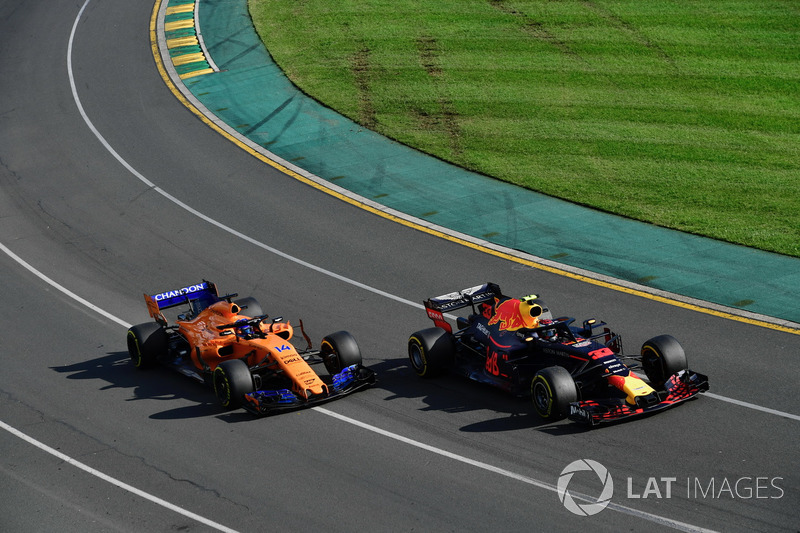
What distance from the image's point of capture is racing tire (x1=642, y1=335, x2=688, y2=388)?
47.5ft

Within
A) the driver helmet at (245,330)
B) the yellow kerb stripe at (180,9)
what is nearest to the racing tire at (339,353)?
the driver helmet at (245,330)

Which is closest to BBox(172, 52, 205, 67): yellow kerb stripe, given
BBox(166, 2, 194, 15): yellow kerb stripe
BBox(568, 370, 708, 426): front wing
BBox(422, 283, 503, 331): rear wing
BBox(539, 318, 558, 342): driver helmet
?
BBox(166, 2, 194, 15): yellow kerb stripe

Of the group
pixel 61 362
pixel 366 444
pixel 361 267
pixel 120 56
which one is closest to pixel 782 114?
pixel 361 267

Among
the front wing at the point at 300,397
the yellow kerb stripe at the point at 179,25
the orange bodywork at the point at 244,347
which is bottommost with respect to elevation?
the front wing at the point at 300,397

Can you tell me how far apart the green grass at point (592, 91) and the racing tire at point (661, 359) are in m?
6.80

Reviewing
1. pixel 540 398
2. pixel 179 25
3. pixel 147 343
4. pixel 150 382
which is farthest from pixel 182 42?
pixel 540 398

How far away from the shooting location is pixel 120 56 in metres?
35.3

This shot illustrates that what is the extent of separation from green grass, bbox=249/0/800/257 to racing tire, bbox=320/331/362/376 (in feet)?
30.2

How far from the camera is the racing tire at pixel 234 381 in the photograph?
14.8 meters

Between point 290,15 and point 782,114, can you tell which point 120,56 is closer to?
point 290,15

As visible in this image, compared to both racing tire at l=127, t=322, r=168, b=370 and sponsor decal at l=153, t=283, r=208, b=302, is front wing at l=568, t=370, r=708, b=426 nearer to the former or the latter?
racing tire at l=127, t=322, r=168, b=370

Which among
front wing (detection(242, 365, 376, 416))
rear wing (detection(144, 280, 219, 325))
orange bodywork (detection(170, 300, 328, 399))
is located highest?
rear wing (detection(144, 280, 219, 325))

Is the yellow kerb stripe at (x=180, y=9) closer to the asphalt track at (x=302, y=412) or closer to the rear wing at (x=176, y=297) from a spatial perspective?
the asphalt track at (x=302, y=412)

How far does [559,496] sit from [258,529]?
3.88 metres
